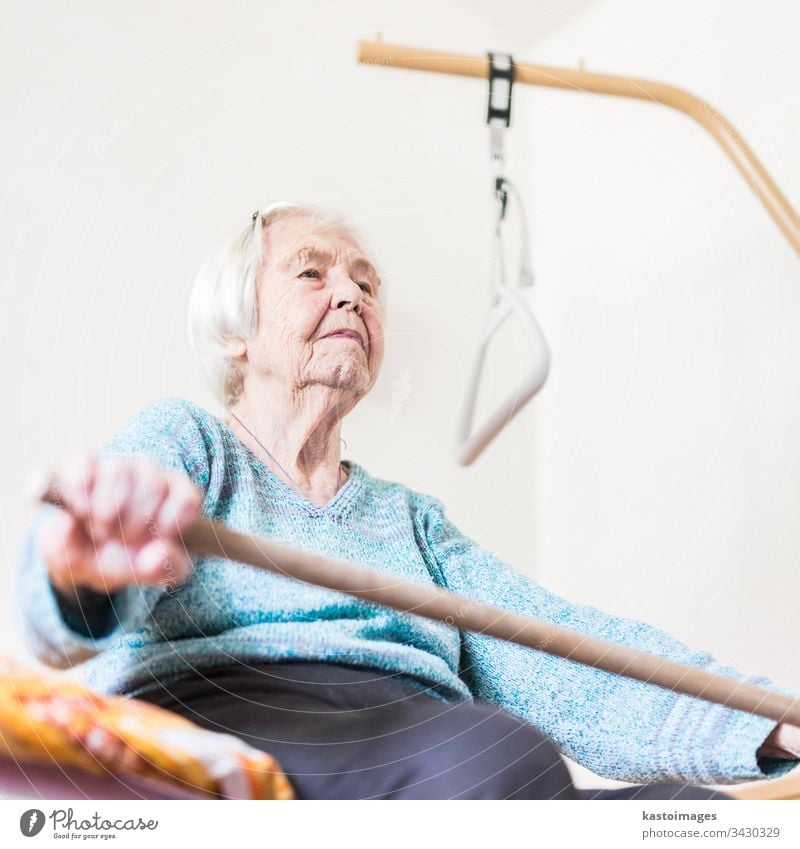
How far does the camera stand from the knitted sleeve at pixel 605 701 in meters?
0.59

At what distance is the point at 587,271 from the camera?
2.98 ft

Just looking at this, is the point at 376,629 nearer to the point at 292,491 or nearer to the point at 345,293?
the point at 292,491

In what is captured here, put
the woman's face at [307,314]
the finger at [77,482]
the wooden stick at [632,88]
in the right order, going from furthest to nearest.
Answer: the wooden stick at [632,88], the woman's face at [307,314], the finger at [77,482]

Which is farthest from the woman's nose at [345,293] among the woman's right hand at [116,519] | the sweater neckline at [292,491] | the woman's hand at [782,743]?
the woman's hand at [782,743]

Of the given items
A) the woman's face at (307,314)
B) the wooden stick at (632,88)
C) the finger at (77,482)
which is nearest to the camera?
the finger at (77,482)

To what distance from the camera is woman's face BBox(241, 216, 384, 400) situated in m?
0.63

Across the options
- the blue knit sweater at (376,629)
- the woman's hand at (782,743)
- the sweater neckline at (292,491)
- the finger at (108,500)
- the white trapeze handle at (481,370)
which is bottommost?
the woman's hand at (782,743)

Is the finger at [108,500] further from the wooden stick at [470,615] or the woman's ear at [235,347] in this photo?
the woman's ear at [235,347]

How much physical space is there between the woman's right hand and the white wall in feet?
0.62

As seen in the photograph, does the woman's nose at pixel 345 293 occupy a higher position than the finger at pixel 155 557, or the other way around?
the woman's nose at pixel 345 293

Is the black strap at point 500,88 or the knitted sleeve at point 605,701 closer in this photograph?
the knitted sleeve at point 605,701

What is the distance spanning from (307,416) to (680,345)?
1.32ft

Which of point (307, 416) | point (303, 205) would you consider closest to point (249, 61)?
point (303, 205)
